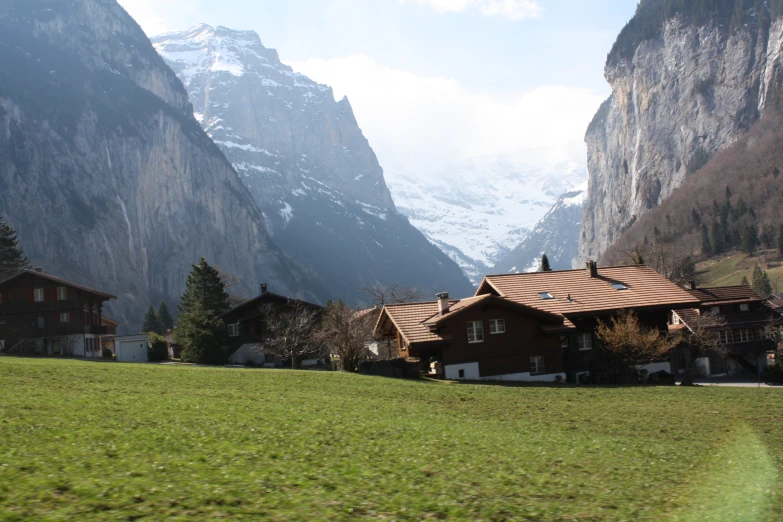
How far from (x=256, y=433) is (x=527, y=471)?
6.54m

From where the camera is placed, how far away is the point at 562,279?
56.6 metres

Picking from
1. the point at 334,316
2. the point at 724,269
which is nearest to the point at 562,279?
the point at 334,316

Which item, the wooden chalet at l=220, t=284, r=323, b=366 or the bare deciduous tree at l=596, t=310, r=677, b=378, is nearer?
the bare deciduous tree at l=596, t=310, r=677, b=378

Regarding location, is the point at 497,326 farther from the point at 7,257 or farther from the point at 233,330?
the point at 7,257

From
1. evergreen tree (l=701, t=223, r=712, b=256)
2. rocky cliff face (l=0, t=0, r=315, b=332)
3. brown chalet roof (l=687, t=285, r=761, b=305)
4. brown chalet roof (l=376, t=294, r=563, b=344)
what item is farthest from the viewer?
evergreen tree (l=701, t=223, r=712, b=256)

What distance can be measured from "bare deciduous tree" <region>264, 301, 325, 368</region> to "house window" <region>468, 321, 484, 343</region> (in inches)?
511

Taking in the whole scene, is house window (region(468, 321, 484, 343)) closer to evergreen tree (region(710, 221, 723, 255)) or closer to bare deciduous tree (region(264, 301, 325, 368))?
bare deciduous tree (region(264, 301, 325, 368))

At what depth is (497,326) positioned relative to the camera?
164 ft

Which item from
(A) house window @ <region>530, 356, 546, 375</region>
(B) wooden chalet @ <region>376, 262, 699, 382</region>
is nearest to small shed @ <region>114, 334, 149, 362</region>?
(B) wooden chalet @ <region>376, 262, 699, 382</region>

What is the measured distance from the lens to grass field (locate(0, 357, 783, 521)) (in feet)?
39.9

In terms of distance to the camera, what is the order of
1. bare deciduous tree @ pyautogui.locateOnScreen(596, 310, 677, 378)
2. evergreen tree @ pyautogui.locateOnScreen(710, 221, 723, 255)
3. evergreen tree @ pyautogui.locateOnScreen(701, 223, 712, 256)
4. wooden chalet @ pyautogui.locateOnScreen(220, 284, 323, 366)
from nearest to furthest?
bare deciduous tree @ pyautogui.locateOnScreen(596, 310, 677, 378), wooden chalet @ pyautogui.locateOnScreen(220, 284, 323, 366), evergreen tree @ pyautogui.locateOnScreen(710, 221, 723, 255), evergreen tree @ pyautogui.locateOnScreen(701, 223, 712, 256)

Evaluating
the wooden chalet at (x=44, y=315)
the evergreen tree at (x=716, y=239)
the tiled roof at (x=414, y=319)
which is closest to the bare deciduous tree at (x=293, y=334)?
the tiled roof at (x=414, y=319)

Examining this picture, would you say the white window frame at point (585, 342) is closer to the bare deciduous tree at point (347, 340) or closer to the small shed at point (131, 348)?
the bare deciduous tree at point (347, 340)

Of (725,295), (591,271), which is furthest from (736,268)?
(591,271)
